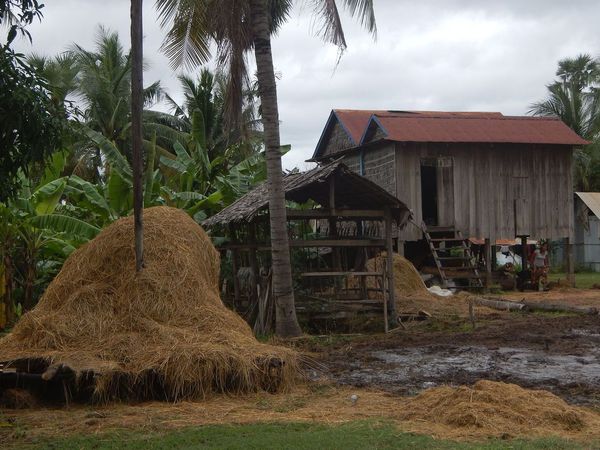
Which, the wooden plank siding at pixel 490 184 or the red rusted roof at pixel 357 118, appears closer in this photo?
the wooden plank siding at pixel 490 184

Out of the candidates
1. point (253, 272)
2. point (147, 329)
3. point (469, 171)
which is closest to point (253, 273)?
point (253, 272)

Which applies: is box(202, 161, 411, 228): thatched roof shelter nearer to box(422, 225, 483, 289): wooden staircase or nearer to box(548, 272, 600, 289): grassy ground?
box(422, 225, 483, 289): wooden staircase

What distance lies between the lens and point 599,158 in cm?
4362

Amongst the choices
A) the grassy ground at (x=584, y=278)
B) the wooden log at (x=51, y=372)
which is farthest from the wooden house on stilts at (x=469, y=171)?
the wooden log at (x=51, y=372)

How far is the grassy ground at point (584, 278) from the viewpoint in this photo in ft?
101

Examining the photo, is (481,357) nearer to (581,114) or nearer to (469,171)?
(469,171)

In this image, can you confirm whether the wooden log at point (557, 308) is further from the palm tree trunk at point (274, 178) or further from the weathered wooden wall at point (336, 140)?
the weathered wooden wall at point (336, 140)

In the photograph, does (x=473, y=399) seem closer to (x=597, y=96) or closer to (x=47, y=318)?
(x=47, y=318)

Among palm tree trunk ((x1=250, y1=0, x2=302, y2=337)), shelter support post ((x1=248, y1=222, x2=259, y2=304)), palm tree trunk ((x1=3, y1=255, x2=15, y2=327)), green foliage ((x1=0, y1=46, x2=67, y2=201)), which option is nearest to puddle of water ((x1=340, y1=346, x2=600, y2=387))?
palm tree trunk ((x1=250, y1=0, x2=302, y2=337))

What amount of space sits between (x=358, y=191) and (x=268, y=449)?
1117cm

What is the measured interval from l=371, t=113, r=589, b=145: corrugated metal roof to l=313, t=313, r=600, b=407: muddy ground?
33.2 feet

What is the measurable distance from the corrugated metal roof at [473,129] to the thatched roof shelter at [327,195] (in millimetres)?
7843

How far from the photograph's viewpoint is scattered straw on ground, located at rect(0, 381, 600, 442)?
809 cm

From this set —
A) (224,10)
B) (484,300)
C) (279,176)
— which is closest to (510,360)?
(279,176)
